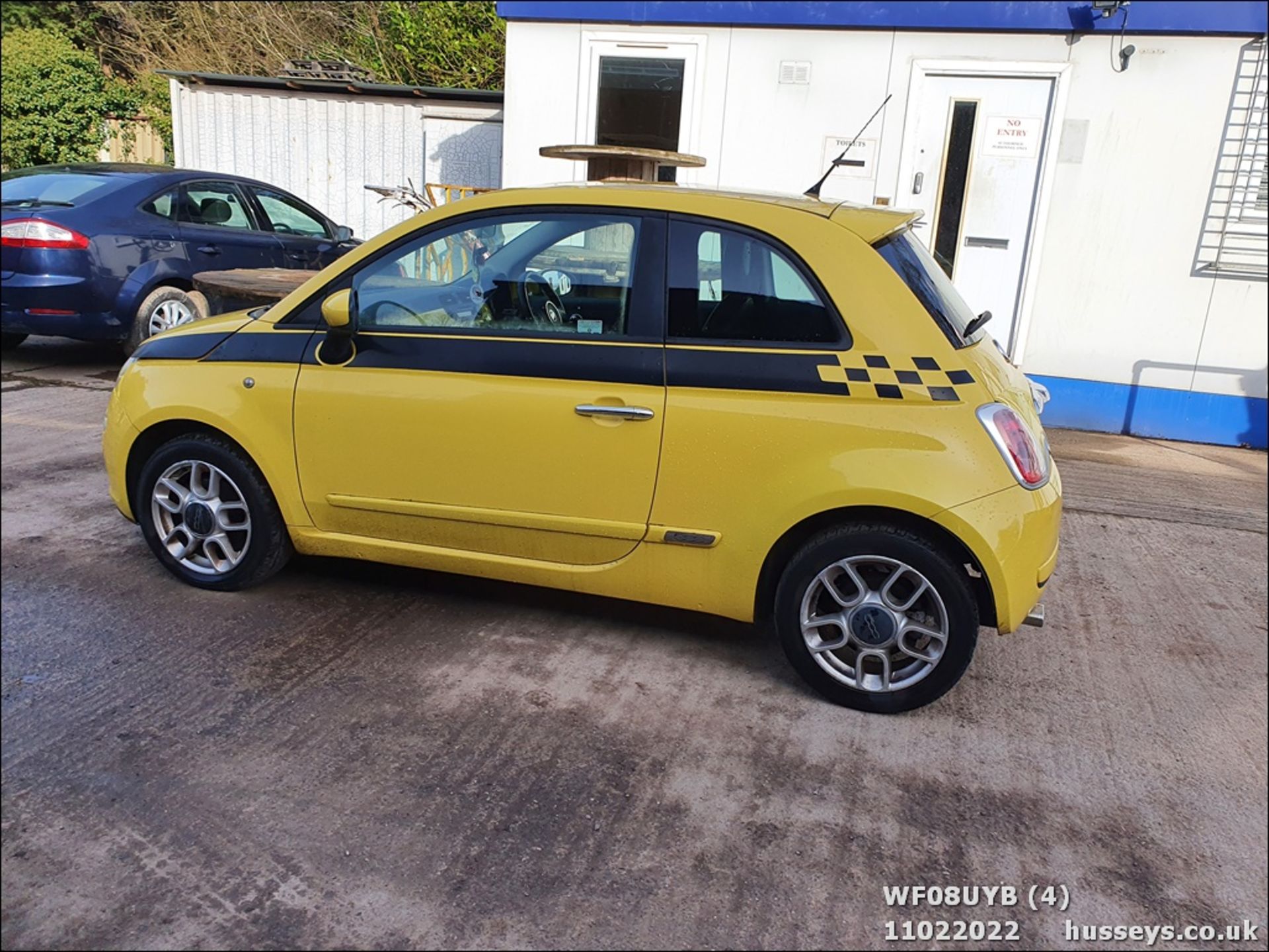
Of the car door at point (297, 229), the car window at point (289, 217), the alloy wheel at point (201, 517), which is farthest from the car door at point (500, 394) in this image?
the car window at point (289, 217)

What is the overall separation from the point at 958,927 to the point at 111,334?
3.92 m

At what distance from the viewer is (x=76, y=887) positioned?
234cm

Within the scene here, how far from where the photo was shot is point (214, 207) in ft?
26.6

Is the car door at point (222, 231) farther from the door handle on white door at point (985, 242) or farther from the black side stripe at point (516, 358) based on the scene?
the door handle on white door at point (985, 242)

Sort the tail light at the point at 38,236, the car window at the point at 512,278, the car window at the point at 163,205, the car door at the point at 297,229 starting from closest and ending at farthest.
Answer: the tail light at the point at 38,236 < the car window at the point at 512,278 < the car window at the point at 163,205 < the car door at the point at 297,229

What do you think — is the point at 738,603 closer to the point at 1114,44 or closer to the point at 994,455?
the point at 994,455

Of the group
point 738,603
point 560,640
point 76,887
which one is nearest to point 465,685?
point 560,640

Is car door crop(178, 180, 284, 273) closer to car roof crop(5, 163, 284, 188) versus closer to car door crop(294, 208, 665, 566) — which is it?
car roof crop(5, 163, 284, 188)

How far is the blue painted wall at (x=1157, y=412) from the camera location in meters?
7.57

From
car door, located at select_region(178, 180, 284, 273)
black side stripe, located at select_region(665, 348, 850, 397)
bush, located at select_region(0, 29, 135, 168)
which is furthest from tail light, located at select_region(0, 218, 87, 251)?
car door, located at select_region(178, 180, 284, 273)

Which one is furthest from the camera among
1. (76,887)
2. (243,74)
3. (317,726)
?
(243,74)

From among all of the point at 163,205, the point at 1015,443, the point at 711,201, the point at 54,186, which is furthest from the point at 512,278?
the point at 163,205

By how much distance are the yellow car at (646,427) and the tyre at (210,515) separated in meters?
→ 0.01

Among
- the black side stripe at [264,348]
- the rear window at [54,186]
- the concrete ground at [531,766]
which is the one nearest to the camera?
the concrete ground at [531,766]
